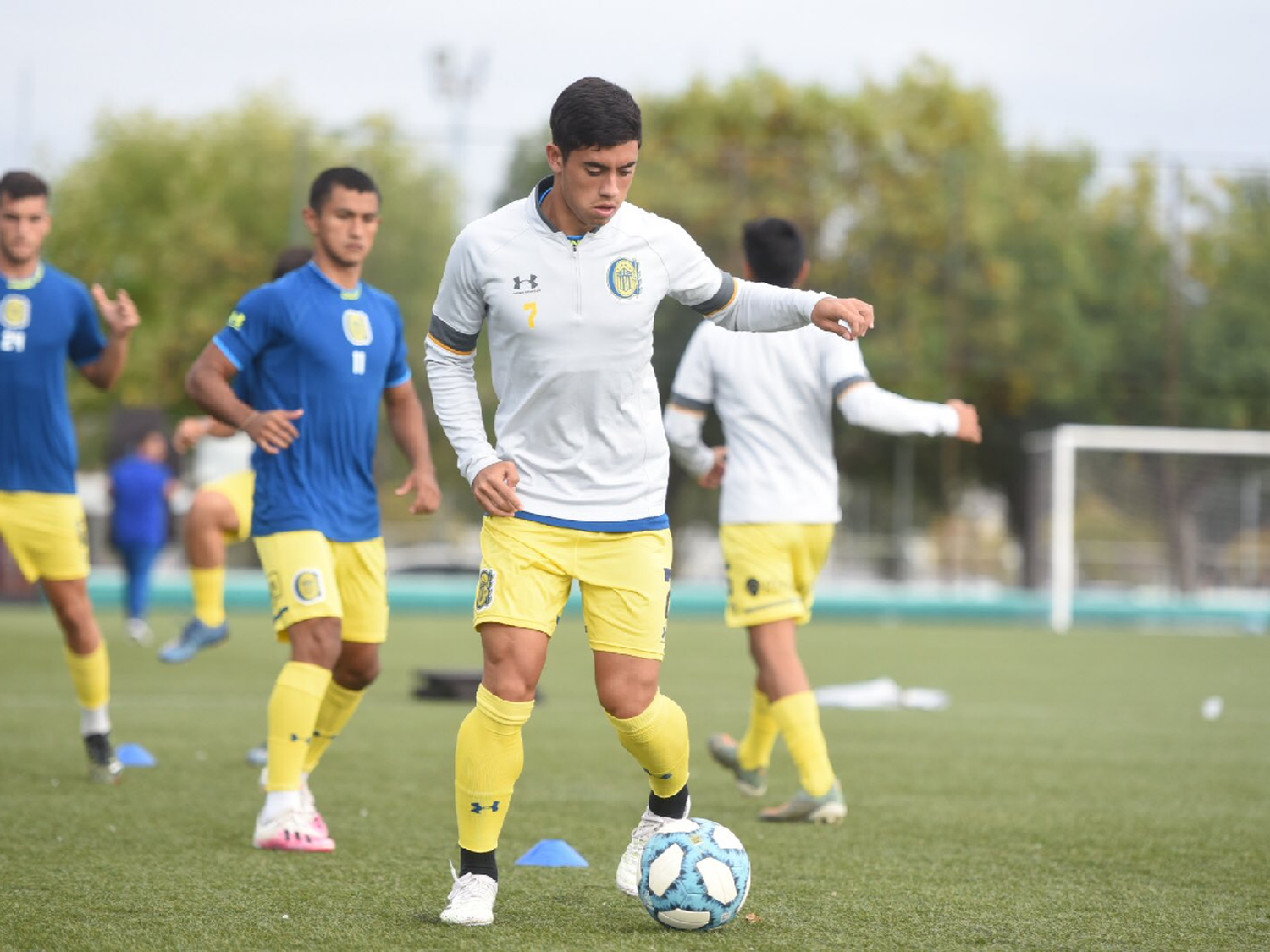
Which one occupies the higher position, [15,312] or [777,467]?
[15,312]

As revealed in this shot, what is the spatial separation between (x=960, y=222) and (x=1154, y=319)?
4.48 metres

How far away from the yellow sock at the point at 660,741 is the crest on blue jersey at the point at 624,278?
3.75 feet

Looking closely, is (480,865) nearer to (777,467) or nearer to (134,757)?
(777,467)

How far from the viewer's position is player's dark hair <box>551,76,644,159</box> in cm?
432

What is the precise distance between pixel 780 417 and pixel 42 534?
10.2 feet

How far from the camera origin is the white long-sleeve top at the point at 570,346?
457 cm

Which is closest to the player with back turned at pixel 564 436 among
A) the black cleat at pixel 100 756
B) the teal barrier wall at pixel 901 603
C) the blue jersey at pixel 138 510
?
the black cleat at pixel 100 756

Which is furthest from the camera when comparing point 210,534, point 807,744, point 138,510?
point 138,510

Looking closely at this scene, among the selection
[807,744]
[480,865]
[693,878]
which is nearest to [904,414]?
[807,744]

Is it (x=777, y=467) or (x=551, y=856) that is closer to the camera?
(x=551, y=856)

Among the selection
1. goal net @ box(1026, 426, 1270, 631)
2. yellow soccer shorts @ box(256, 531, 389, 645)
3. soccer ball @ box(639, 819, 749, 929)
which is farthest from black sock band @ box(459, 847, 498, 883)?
goal net @ box(1026, 426, 1270, 631)

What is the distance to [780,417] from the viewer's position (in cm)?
689

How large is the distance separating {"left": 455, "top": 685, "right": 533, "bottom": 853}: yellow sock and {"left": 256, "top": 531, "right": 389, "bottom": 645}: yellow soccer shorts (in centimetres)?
145

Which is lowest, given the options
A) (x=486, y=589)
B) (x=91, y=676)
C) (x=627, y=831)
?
(x=627, y=831)
